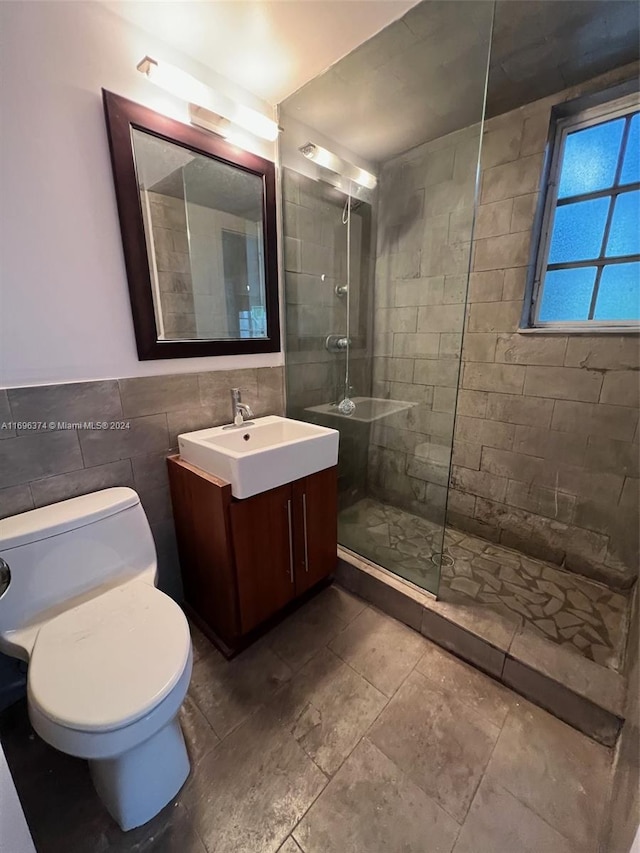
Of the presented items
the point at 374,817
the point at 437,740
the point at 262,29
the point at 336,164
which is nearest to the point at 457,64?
the point at 336,164

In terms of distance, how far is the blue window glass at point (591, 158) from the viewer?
1.57 m

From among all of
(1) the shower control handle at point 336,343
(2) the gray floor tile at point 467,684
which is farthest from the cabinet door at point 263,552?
(1) the shower control handle at point 336,343

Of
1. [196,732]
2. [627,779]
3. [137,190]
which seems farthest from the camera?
[137,190]

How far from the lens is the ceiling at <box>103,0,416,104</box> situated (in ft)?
3.77

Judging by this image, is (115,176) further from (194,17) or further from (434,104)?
(434,104)

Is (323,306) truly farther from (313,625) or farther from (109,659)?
(109,659)

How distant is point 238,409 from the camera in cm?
164

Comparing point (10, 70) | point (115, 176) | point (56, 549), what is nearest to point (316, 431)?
point (56, 549)

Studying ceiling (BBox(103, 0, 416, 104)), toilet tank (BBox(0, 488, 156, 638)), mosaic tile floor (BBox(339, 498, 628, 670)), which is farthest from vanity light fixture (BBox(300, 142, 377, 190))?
mosaic tile floor (BBox(339, 498, 628, 670))

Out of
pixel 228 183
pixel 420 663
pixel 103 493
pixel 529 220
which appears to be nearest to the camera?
pixel 103 493

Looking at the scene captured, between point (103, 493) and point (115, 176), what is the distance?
1157 millimetres

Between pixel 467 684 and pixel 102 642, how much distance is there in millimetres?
1310

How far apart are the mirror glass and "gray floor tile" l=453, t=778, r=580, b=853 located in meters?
1.90

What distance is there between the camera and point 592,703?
1.12m
